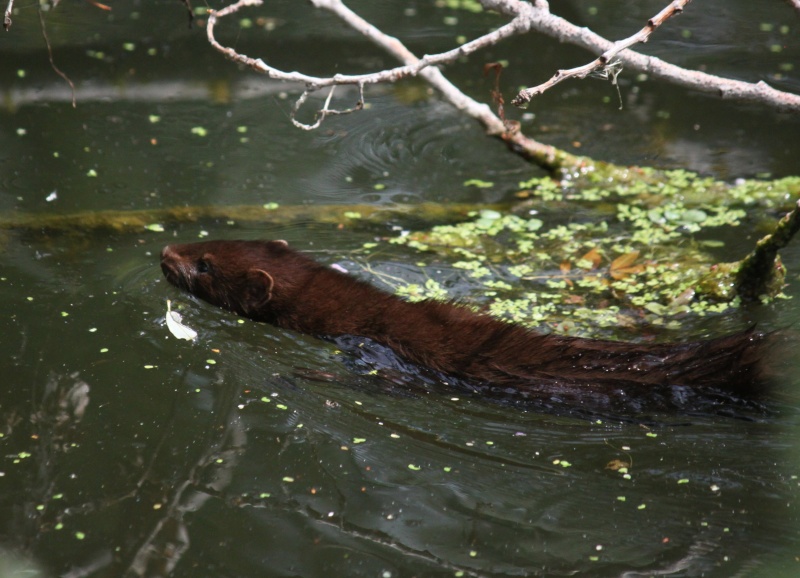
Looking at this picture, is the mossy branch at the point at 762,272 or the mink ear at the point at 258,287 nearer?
the mossy branch at the point at 762,272

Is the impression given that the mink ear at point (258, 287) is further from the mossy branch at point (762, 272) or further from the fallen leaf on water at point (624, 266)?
the mossy branch at point (762, 272)

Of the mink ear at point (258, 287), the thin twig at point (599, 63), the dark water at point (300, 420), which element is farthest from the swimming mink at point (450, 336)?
the thin twig at point (599, 63)

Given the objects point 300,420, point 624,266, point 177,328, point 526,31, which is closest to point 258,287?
point 177,328

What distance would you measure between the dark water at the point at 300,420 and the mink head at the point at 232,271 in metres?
0.15

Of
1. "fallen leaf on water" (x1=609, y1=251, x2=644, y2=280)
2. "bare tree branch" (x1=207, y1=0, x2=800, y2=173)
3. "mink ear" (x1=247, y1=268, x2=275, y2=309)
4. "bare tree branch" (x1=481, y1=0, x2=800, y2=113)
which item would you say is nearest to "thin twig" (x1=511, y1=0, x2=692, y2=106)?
"bare tree branch" (x1=207, y1=0, x2=800, y2=173)

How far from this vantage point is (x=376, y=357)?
18.0 feet

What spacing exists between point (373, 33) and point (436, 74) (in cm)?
83

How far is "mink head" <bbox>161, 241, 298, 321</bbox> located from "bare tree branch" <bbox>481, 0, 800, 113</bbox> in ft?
7.53

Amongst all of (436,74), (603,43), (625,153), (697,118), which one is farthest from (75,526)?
(697,118)

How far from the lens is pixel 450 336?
5355 mm

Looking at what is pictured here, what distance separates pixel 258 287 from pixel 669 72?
2948 mm

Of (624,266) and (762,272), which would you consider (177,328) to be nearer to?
(624,266)

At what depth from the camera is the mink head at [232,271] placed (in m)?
5.98

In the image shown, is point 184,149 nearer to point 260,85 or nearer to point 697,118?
point 260,85
